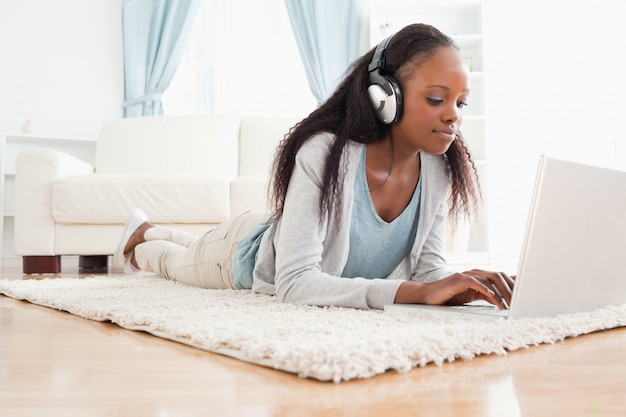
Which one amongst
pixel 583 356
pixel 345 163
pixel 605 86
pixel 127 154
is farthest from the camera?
pixel 605 86

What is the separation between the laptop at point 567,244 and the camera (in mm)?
956

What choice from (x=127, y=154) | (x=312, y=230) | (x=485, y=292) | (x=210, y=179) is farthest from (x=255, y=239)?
(x=127, y=154)

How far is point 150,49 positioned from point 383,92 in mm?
3887

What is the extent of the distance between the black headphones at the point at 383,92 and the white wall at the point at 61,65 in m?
3.84

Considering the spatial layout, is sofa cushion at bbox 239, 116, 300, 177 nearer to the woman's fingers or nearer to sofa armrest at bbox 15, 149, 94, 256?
sofa armrest at bbox 15, 149, 94, 256

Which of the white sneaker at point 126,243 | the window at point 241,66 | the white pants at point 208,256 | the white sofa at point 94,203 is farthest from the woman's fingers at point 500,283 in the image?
the window at point 241,66

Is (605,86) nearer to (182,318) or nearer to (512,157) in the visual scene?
(512,157)

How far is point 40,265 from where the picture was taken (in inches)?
Answer: 128

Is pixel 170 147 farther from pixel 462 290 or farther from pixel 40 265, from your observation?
pixel 462 290

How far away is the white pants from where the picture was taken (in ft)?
→ 5.97

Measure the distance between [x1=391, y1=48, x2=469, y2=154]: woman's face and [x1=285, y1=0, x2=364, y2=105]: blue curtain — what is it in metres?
3.63

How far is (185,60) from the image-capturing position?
16.5 feet

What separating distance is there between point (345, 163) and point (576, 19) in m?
4.25

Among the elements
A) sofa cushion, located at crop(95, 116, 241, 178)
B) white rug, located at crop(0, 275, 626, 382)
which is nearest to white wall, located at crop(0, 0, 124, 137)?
sofa cushion, located at crop(95, 116, 241, 178)
